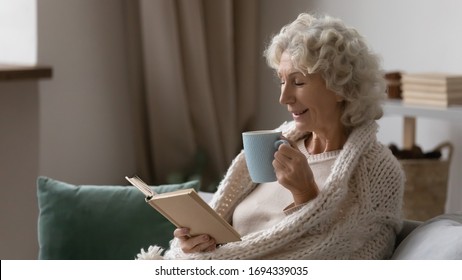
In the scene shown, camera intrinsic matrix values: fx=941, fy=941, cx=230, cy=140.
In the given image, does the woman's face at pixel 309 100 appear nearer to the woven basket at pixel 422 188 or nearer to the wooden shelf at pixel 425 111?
the wooden shelf at pixel 425 111

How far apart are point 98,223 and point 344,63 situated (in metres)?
0.81

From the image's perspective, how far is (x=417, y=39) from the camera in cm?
360

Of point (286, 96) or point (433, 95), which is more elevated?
point (286, 96)

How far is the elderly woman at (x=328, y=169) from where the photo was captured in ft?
5.95

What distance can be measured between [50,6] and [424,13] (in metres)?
1.39

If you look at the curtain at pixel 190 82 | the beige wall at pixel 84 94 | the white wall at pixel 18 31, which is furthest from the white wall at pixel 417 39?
→ the white wall at pixel 18 31

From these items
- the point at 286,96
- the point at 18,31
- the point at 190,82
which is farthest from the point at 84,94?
the point at 286,96

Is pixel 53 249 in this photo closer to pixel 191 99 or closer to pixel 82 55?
pixel 82 55

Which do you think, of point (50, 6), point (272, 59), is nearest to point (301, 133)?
point (272, 59)

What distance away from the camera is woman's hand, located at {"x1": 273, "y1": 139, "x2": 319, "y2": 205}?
5.87 ft

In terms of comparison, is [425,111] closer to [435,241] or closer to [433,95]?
[433,95]

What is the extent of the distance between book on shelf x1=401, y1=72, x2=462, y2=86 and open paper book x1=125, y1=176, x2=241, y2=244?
5.20ft

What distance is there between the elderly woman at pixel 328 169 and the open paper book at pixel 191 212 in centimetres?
3

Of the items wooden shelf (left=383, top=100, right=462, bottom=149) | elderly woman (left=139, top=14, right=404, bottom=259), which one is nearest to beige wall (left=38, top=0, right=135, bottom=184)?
wooden shelf (left=383, top=100, right=462, bottom=149)
